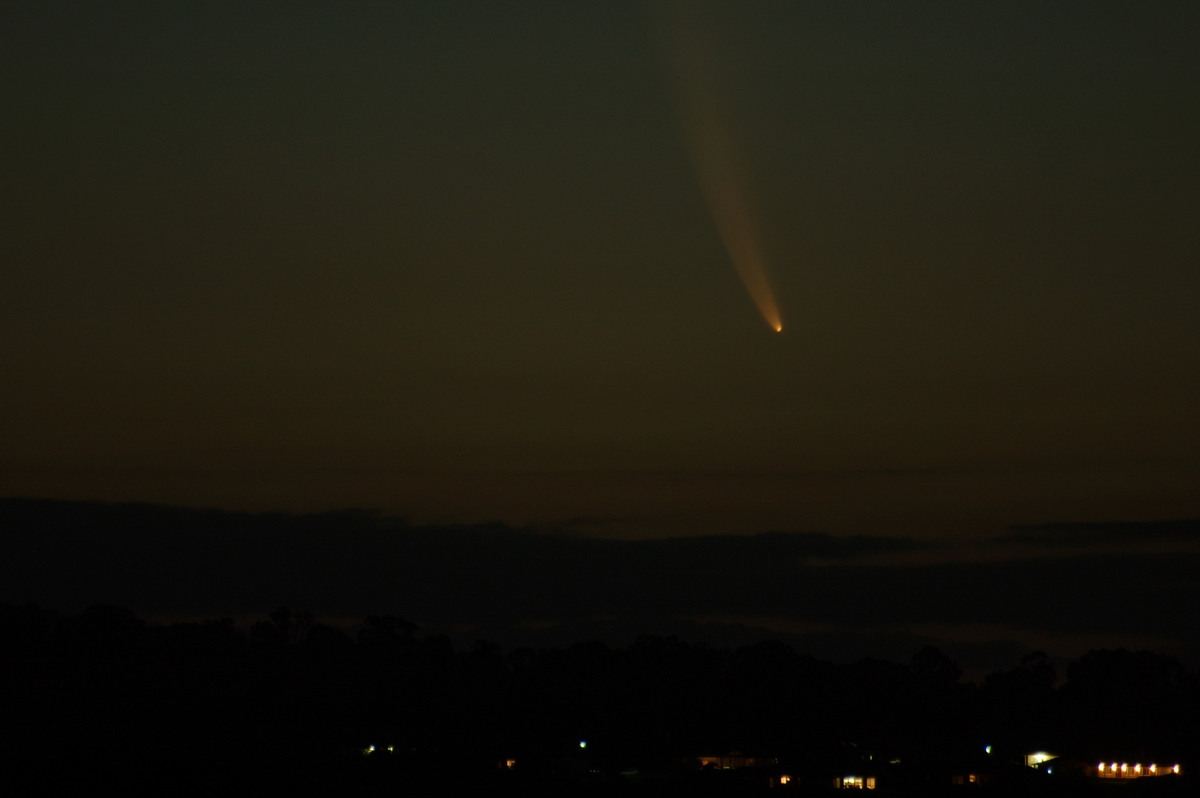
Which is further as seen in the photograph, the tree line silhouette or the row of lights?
the row of lights

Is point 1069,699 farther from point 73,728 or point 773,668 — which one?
point 73,728

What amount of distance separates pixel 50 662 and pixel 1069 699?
370 feet

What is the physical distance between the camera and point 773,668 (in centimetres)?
17275

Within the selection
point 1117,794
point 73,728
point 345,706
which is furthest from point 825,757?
point 73,728

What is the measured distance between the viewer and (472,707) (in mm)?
130375

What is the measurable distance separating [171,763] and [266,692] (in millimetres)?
44685

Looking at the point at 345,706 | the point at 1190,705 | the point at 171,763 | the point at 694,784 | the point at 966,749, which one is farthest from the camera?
the point at 1190,705

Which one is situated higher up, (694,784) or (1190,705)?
(1190,705)

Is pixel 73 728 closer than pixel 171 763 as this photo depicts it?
No

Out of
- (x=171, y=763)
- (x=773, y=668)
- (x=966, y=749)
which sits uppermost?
(x=773, y=668)

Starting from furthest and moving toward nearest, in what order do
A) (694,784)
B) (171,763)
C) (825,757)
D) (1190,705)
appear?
(1190,705), (825,757), (694,784), (171,763)

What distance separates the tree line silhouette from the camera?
73.6 m

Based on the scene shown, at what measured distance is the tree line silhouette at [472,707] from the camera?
2899 inches

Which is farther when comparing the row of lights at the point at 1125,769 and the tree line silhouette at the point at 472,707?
the row of lights at the point at 1125,769
